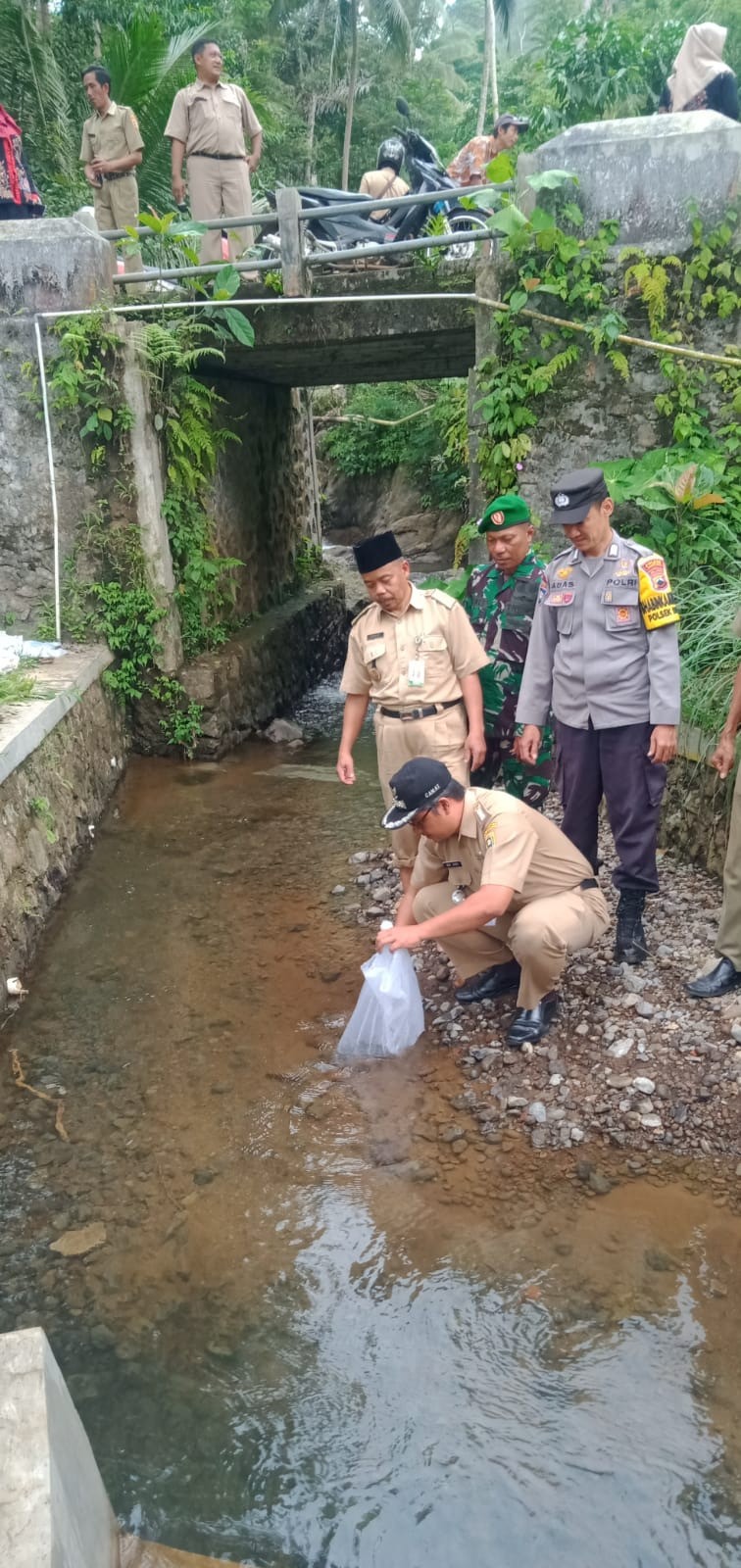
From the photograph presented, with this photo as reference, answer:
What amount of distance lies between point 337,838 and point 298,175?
20.4m

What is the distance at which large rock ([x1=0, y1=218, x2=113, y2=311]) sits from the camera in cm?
643

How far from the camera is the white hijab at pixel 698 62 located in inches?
251

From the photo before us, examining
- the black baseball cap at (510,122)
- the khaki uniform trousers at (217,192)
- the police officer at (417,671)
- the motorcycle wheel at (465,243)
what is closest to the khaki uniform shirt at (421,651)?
the police officer at (417,671)

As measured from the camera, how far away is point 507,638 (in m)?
4.44

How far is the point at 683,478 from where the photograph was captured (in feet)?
17.9

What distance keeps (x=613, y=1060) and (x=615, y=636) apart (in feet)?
5.23

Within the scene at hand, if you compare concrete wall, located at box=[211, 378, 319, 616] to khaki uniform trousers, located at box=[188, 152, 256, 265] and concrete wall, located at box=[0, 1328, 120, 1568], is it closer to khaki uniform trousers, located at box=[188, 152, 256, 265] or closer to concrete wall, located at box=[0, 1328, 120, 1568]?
khaki uniform trousers, located at box=[188, 152, 256, 265]

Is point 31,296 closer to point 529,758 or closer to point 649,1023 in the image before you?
point 529,758

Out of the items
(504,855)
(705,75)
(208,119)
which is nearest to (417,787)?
(504,855)

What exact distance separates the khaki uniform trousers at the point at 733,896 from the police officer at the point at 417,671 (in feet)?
3.50

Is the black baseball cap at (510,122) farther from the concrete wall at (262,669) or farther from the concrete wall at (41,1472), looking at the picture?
the concrete wall at (41,1472)

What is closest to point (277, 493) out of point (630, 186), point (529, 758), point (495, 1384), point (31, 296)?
point (31, 296)

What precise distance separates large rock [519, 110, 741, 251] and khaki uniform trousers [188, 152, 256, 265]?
2.49 metres

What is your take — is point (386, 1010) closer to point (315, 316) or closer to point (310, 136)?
point (315, 316)
